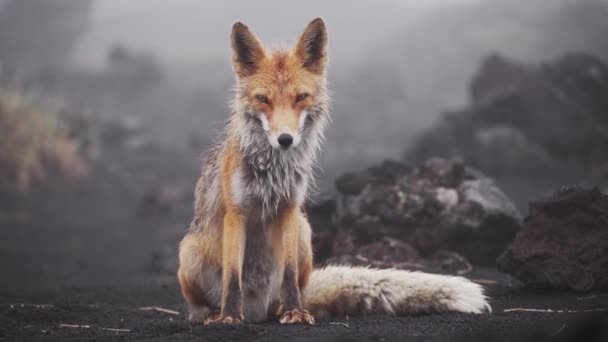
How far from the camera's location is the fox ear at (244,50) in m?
4.55

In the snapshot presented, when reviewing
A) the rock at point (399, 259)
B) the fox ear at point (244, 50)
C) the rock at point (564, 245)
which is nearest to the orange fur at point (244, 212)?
the fox ear at point (244, 50)

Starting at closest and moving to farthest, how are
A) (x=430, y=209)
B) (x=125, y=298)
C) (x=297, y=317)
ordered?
(x=297, y=317)
(x=125, y=298)
(x=430, y=209)

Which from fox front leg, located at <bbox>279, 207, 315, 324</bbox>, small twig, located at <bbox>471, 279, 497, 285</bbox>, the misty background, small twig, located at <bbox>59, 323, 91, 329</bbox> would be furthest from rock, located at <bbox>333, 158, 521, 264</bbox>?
the misty background

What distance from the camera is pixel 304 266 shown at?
4.93 m

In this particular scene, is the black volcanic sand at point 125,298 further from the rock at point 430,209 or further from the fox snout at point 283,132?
the fox snout at point 283,132

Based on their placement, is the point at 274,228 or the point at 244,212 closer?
the point at 244,212

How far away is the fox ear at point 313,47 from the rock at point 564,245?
2509mm

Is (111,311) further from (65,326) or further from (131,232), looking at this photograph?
(131,232)

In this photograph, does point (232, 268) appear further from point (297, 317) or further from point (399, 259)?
point (399, 259)

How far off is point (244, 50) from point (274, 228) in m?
1.44

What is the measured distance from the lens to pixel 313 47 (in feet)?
15.4

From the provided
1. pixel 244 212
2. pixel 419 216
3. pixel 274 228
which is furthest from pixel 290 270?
pixel 419 216

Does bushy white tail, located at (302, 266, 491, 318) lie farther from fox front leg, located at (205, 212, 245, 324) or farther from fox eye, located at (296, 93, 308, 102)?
fox eye, located at (296, 93, 308, 102)

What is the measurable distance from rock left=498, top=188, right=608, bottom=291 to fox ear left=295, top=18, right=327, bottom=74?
251 cm
